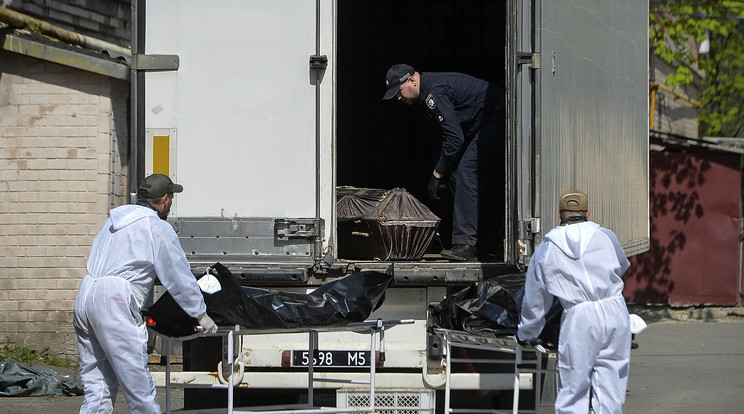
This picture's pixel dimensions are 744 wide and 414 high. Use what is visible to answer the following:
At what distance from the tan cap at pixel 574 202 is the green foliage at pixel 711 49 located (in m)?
9.08

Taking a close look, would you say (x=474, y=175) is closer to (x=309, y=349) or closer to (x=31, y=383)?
(x=309, y=349)

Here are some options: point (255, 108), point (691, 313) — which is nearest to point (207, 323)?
point (255, 108)

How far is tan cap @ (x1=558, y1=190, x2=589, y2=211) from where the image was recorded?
6461 millimetres

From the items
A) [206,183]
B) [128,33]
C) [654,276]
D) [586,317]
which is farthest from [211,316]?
[654,276]

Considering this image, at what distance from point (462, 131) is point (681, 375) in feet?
14.4

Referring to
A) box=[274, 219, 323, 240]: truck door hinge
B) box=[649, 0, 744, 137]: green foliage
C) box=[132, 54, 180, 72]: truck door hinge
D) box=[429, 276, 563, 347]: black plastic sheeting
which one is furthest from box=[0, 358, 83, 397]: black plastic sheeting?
box=[649, 0, 744, 137]: green foliage

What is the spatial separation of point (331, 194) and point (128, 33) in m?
7.01

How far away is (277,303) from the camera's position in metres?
6.48

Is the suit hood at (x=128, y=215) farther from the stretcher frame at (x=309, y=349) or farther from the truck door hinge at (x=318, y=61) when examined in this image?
the truck door hinge at (x=318, y=61)

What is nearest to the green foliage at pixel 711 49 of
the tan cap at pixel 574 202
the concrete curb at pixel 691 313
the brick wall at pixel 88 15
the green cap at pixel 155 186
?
the concrete curb at pixel 691 313

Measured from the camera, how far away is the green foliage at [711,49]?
15.7 m

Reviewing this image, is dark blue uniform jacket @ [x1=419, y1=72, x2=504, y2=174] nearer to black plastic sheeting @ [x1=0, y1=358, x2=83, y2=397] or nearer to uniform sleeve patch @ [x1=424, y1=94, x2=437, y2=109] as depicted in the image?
uniform sleeve patch @ [x1=424, y1=94, x2=437, y2=109]

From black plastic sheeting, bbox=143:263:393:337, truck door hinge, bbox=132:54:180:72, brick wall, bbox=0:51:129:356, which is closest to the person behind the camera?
black plastic sheeting, bbox=143:263:393:337

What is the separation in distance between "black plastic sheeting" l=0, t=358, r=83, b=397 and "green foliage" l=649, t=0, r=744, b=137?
29.8 feet
